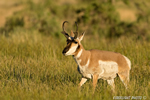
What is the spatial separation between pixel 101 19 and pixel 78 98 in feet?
37.9

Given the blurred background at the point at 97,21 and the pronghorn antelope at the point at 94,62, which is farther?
the blurred background at the point at 97,21

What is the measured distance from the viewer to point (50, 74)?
6.10 metres

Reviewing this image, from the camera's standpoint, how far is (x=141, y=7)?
14.9 meters

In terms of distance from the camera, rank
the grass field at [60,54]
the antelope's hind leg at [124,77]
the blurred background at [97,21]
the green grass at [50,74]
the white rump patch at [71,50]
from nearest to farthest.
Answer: the white rump patch at [71,50] < the green grass at [50,74] < the grass field at [60,54] < the antelope's hind leg at [124,77] < the blurred background at [97,21]

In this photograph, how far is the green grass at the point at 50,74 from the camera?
457cm

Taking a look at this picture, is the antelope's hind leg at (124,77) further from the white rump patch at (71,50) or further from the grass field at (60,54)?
the white rump patch at (71,50)

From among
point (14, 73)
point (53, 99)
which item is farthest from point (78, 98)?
point (14, 73)

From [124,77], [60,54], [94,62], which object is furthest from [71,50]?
[60,54]

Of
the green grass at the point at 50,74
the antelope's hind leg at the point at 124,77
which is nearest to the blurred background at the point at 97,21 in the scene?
the green grass at the point at 50,74

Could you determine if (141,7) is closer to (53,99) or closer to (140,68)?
(140,68)

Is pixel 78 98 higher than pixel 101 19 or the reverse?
the reverse

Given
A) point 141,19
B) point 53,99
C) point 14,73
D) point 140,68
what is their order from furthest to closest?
point 141,19 < point 140,68 < point 14,73 < point 53,99

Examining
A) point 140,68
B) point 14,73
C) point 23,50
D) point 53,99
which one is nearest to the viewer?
A: point 53,99

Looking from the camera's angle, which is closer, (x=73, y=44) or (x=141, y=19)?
(x=73, y=44)
